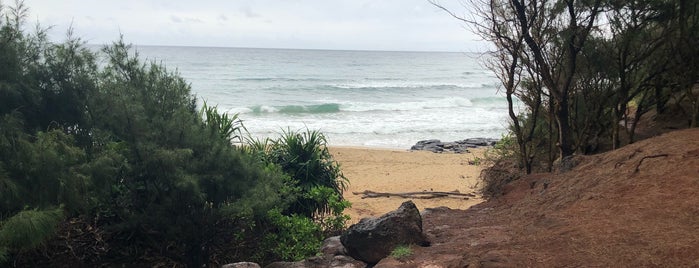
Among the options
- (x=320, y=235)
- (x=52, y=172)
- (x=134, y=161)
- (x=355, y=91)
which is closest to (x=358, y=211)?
(x=320, y=235)

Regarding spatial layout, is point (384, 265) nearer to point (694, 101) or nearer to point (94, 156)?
point (94, 156)

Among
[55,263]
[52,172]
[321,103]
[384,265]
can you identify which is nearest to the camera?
[52,172]

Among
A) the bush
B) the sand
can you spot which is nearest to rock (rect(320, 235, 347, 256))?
the bush

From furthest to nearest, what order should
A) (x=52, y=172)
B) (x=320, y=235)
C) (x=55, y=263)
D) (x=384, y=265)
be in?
(x=320, y=235) → (x=55, y=263) → (x=384, y=265) → (x=52, y=172)

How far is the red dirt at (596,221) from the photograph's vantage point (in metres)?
4.00

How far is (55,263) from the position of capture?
5434 mm

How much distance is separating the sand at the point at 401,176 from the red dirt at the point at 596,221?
3.33m

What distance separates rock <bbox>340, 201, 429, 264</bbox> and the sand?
11.7 feet

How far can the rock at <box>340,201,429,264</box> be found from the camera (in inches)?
214

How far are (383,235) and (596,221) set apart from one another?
1.95 m

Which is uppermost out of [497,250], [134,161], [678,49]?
[678,49]

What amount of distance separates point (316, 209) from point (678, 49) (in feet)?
18.7

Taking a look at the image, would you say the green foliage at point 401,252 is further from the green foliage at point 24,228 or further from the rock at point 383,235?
the green foliage at point 24,228

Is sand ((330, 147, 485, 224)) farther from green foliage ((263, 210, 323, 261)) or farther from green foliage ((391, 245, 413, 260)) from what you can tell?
green foliage ((391, 245, 413, 260))
